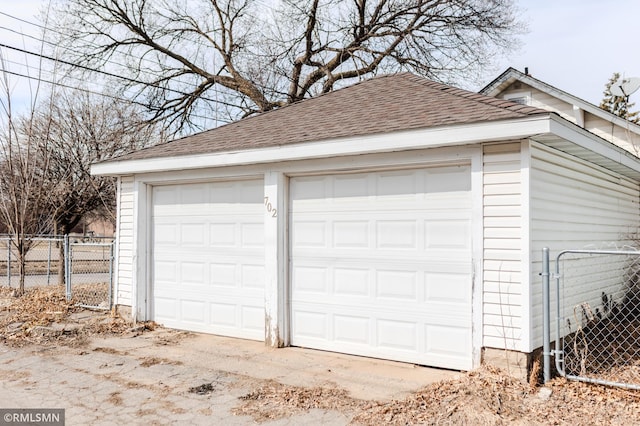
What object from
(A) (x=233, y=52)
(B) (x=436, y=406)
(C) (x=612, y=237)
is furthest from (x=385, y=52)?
(B) (x=436, y=406)

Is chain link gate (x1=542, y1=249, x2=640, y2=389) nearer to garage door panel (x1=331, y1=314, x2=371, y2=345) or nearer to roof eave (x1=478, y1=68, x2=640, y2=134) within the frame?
garage door panel (x1=331, y1=314, x2=371, y2=345)

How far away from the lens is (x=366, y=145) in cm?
565

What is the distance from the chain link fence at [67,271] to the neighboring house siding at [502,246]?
6668mm

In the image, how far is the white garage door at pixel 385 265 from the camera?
543 cm

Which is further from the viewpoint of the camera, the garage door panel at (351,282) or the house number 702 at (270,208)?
the house number 702 at (270,208)

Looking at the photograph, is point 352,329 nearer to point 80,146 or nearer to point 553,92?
point 553,92

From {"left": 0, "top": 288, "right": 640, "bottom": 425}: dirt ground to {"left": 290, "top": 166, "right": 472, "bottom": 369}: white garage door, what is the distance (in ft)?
1.02

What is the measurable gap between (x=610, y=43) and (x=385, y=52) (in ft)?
24.4

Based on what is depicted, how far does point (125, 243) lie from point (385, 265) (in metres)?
4.60

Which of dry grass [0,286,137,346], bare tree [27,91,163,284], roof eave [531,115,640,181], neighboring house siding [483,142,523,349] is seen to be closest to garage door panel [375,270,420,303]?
neighboring house siding [483,142,523,349]

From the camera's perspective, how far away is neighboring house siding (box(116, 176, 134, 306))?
322 inches

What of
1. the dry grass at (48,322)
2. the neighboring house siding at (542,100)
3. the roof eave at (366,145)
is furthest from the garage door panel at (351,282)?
the neighboring house siding at (542,100)

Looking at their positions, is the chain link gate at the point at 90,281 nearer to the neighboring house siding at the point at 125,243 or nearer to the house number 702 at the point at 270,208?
the neighboring house siding at the point at 125,243

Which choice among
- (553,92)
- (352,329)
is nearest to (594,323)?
(352,329)
